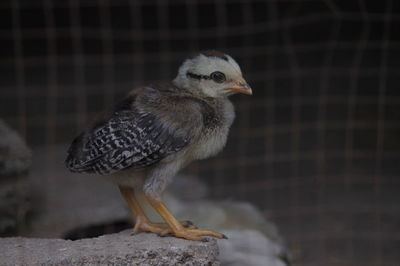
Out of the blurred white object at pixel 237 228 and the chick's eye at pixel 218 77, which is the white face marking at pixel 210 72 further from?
the blurred white object at pixel 237 228

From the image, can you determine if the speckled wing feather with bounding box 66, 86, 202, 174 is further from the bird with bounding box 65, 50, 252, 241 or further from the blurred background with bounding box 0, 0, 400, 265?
the blurred background with bounding box 0, 0, 400, 265

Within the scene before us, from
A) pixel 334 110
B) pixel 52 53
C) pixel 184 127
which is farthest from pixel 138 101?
pixel 52 53

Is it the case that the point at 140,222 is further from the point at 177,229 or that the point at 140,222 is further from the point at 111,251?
the point at 111,251

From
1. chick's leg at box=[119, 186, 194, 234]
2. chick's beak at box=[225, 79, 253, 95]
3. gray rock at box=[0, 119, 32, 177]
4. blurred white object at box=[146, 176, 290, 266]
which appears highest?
chick's beak at box=[225, 79, 253, 95]

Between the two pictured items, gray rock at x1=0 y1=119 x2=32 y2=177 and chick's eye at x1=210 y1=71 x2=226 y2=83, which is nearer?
chick's eye at x1=210 y1=71 x2=226 y2=83

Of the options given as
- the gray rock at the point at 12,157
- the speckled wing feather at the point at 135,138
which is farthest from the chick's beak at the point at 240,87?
the gray rock at the point at 12,157

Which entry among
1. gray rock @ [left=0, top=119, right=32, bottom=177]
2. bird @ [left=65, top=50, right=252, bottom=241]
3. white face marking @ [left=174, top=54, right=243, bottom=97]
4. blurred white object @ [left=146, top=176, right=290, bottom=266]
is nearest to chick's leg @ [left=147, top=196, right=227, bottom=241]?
bird @ [left=65, top=50, right=252, bottom=241]
